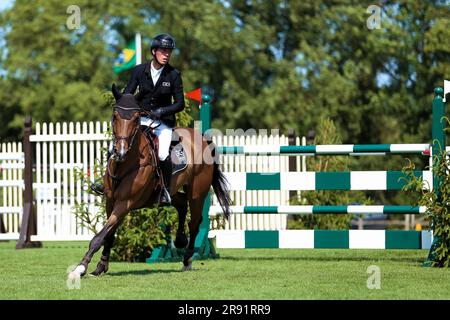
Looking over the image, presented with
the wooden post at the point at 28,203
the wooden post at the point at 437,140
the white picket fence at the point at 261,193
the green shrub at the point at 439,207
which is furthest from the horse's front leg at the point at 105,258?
the white picket fence at the point at 261,193

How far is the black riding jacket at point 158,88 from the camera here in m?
10.6

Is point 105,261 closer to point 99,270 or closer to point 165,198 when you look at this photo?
point 99,270

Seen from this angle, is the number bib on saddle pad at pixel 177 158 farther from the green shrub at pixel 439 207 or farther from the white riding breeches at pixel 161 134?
the green shrub at pixel 439 207

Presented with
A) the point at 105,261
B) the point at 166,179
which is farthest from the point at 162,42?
the point at 105,261

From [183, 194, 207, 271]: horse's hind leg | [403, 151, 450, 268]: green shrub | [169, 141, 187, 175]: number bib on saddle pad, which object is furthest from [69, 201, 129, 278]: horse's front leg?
[403, 151, 450, 268]: green shrub

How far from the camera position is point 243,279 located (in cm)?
968

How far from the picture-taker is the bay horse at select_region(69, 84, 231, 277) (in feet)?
31.8

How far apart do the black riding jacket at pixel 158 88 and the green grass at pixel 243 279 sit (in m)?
1.84

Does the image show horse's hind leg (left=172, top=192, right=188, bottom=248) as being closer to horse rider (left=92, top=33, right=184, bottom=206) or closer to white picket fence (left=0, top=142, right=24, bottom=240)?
horse rider (left=92, top=33, right=184, bottom=206)

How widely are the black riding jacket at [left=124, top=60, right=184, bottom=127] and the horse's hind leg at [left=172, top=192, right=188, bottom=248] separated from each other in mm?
1253

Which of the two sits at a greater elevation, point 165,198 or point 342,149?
point 342,149

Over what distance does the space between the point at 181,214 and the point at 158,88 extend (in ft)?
6.06

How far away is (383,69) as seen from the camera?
1590 inches
